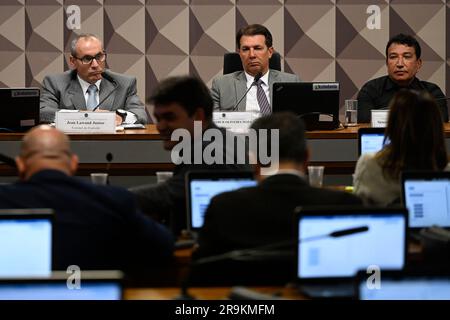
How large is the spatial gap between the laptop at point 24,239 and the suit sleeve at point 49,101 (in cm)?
403

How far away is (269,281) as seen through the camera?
3156mm

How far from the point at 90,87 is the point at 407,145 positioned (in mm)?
3679

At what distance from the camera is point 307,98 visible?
6238 mm

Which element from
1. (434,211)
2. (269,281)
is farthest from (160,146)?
(269,281)

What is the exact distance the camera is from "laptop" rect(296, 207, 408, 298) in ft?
9.36

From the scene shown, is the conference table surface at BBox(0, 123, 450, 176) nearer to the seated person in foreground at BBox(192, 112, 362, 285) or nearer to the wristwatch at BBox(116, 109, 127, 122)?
the wristwatch at BBox(116, 109, 127, 122)

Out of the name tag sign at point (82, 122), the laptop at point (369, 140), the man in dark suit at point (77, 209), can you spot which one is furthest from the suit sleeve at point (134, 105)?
the man in dark suit at point (77, 209)

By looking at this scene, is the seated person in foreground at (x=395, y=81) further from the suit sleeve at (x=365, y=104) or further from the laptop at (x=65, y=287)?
the laptop at (x=65, y=287)

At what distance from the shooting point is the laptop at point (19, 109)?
6.18 m

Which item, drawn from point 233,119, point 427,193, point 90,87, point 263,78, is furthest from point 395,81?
point 427,193

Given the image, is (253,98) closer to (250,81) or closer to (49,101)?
(250,81)

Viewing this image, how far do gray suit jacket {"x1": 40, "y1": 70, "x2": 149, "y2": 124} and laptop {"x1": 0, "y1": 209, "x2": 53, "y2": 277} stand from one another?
4.16 m

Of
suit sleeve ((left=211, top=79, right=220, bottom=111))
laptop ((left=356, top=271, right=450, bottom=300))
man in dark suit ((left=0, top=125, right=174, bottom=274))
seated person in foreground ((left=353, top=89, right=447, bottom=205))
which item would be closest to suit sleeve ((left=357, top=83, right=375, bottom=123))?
suit sleeve ((left=211, top=79, right=220, bottom=111))
